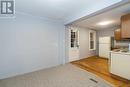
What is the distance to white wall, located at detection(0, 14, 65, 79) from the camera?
3.03 m

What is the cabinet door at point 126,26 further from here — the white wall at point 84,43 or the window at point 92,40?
the window at point 92,40

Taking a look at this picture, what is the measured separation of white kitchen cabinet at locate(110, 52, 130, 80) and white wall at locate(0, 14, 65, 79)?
2346mm

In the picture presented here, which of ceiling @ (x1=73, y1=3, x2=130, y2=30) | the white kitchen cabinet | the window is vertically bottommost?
the white kitchen cabinet

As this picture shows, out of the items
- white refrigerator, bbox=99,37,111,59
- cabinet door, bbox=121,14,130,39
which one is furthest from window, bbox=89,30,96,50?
cabinet door, bbox=121,14,130,39

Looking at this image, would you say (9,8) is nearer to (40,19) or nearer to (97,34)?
(40,19)

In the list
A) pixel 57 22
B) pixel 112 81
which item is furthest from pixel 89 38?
pixel 112 81

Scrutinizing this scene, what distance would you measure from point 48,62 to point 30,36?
4.53 feet

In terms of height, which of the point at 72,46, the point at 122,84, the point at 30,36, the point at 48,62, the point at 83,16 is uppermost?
the point at 83,16

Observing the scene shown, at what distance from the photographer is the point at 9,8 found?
2.81 m

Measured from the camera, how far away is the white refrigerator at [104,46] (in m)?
6.06

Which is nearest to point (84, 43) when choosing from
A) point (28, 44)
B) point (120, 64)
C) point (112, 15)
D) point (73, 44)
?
point (73, 44)

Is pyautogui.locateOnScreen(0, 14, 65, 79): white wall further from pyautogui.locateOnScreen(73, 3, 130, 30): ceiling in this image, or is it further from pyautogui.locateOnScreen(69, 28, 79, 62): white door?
pyautogui.locateOnScreen(73, 3, 130, 30): ceiling

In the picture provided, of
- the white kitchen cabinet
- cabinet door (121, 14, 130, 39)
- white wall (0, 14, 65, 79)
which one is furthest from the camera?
white wall (0, 14, 65, 79)

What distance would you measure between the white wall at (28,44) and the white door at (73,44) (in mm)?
755
